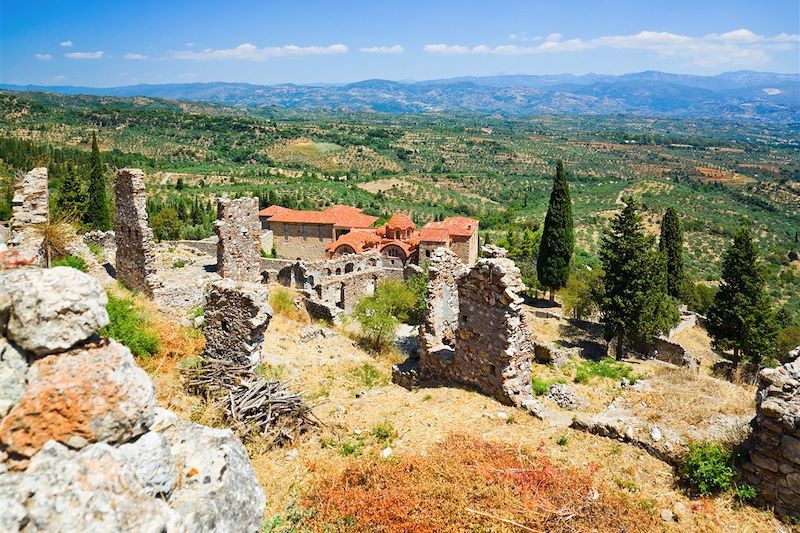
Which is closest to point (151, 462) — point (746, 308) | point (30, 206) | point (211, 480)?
point (211, 480)

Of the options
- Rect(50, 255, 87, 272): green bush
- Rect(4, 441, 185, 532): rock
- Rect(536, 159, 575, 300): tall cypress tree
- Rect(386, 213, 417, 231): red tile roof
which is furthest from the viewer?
Rect(386, 213, 417, 231): red tile roof

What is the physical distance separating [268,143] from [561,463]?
16789 cm

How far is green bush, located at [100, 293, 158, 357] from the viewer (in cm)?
1127

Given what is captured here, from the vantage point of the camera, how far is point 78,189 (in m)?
45.2

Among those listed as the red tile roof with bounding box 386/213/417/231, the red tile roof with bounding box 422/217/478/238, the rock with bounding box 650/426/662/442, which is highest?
the rock with bounding box 650/426/662/442

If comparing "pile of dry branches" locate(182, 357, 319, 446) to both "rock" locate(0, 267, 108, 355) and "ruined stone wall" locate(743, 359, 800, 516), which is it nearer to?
"rock" locate(0, 267, 108, 355)

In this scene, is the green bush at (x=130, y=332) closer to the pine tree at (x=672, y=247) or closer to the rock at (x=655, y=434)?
the rock at (x=655, y=434)

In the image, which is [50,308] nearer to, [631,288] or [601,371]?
[601,371]

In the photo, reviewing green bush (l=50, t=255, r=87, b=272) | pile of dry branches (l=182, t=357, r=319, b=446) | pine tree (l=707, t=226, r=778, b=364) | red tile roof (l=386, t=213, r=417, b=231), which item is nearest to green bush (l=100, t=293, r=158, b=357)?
pile of dry branches (l=182, t=357, r=319, b=446)

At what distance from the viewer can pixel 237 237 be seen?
1931cm

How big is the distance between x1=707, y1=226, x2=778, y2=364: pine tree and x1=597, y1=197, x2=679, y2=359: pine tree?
400cm

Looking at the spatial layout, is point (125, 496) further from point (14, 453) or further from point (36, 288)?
point (36, 288)

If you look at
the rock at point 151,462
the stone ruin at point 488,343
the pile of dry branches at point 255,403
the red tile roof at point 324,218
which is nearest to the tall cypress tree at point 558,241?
the red tile roof at point 324,218

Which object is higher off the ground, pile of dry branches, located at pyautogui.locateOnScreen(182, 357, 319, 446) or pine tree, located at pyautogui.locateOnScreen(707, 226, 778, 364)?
pile of dry branches, located at pyautogui.locateOnScreen(182, 357, 319, 446)
